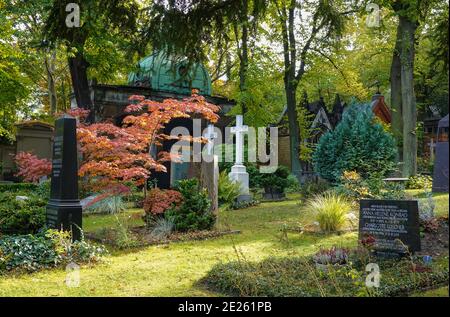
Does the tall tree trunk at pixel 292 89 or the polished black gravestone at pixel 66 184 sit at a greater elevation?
the tall tree trunk at pixel 292 89

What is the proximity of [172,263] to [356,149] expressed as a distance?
395 inches

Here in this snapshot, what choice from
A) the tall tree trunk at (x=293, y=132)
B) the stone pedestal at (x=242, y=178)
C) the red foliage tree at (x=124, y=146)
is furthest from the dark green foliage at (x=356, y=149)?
the tall tree trunk at (x=293, y=132)

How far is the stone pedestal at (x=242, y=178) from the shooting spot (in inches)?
712

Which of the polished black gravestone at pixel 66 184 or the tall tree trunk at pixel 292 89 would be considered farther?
the tall tree trunk at pixel 292 89

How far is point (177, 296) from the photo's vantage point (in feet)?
20.5

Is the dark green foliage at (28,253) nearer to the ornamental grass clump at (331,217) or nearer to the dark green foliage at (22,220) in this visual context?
the dark green foliage at (22,220)

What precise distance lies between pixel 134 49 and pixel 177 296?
407cm

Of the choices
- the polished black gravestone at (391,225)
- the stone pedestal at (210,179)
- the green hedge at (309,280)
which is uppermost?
the stone pedestal at (210,179)

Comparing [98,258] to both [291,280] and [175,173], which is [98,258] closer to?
[291,280]

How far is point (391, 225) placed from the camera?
8.16 meters

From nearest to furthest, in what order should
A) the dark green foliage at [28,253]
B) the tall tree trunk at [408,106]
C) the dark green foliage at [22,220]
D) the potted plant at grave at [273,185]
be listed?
the dark green foliage at [28,253] → the dark green foliage at [22,220] → the tall tree trunk at [408,106] → the potted plant at grave at [273,185]

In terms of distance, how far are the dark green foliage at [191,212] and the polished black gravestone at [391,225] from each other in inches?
175

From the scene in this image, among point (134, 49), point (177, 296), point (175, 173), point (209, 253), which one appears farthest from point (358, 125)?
point (177, 296)

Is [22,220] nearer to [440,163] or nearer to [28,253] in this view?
[28,253]
